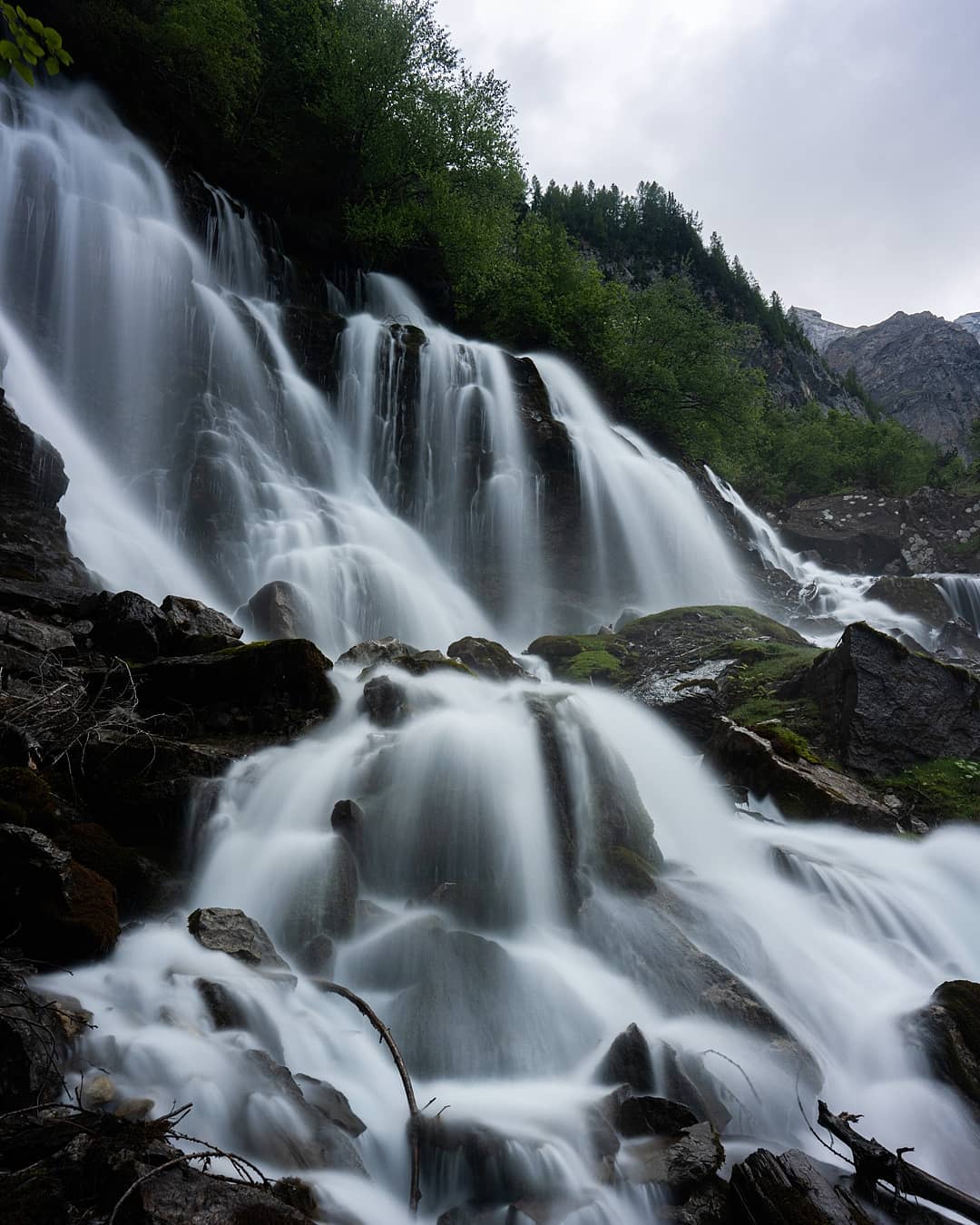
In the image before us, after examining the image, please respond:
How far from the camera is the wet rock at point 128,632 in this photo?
7.08 m

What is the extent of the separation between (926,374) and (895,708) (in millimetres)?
101144

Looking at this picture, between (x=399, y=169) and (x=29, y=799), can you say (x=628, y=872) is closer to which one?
(x=29, y=799)

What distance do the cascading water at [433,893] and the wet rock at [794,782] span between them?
0.26 meters

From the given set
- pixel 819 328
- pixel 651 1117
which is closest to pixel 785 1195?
pixel 651 1117

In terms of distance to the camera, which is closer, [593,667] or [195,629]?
[195,629]

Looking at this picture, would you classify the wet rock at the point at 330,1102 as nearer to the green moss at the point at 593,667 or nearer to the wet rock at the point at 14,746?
the wet rock at the point at 14,746

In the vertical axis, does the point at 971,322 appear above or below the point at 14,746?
above

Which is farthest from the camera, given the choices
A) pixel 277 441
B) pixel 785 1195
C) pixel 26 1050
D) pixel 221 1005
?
pixel 277 441

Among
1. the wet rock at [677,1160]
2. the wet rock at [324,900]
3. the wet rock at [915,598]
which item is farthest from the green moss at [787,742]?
the wet rock at [915,598]

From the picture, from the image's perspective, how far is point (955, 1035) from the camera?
4.37 m

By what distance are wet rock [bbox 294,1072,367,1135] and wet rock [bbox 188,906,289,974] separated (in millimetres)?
792

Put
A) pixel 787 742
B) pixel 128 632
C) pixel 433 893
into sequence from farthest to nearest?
pixel 787 742
pixel 128 632
pixel 433 893

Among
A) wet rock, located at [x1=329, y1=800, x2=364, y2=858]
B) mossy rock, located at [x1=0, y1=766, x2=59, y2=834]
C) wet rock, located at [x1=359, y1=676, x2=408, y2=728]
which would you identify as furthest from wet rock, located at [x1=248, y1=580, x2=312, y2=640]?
mossy rock, located at [x1=0, y1=766, x2=59, y2=834]

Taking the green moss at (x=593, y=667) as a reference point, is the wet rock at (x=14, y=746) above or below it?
below
